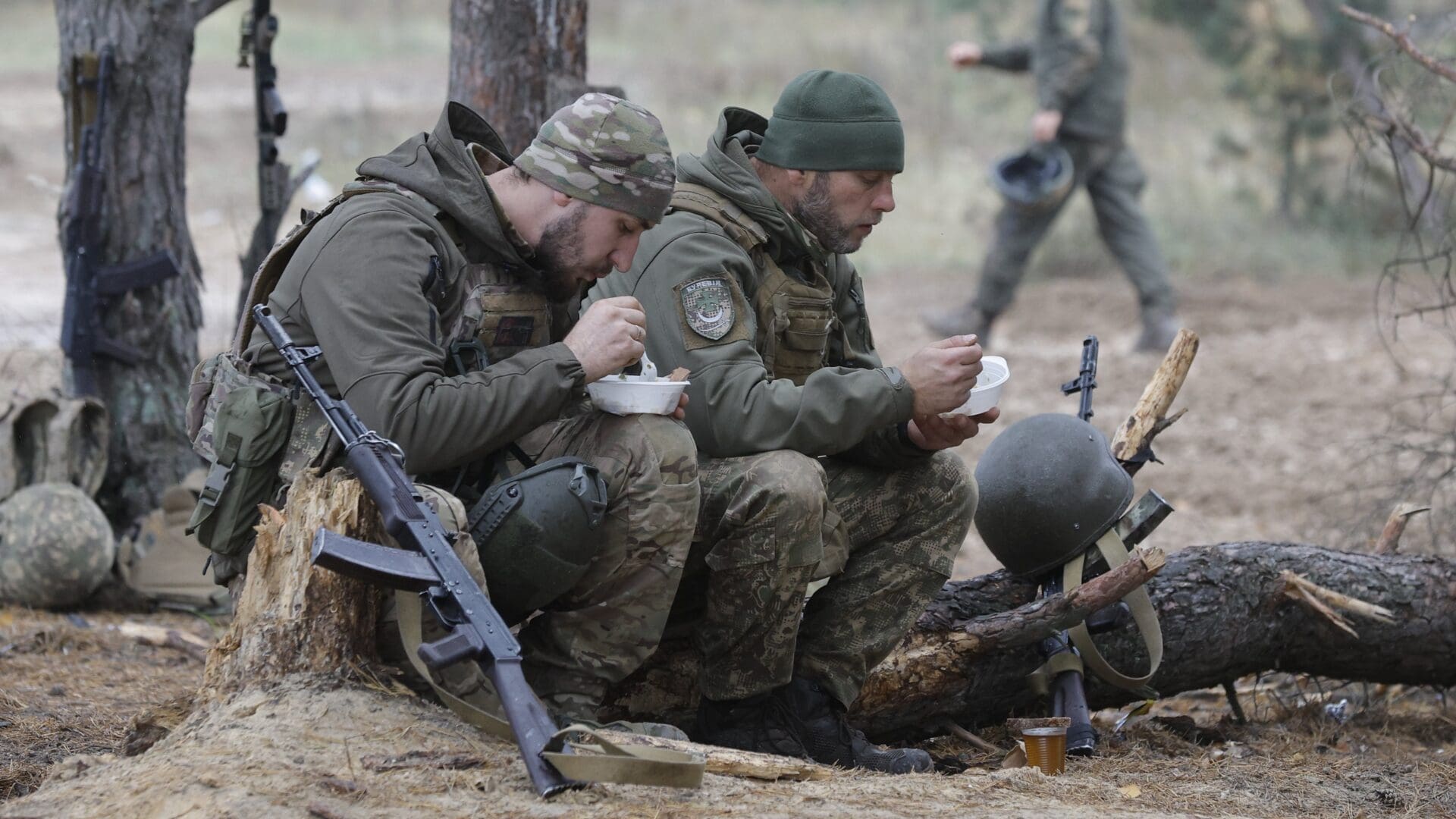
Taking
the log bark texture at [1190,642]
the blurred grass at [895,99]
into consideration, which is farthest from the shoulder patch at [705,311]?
the blurred grass at [895,99]

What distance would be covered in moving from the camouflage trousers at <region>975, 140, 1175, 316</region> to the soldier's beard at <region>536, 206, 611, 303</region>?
716 cm

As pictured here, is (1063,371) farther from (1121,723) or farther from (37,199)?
(37,199)

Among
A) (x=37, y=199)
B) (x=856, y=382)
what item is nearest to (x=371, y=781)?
(x=856, y=382)

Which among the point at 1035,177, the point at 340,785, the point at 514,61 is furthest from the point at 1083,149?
the point at 340,785

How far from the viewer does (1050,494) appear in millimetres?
4102

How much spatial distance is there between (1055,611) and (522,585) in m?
1.50

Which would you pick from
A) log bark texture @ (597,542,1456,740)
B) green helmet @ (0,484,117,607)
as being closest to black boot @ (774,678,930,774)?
log bark texture @ (597,542,1456,740)

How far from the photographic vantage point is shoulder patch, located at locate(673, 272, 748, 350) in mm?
3643

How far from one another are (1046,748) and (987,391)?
2.98 feet

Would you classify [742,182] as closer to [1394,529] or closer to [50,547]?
[1394,529]

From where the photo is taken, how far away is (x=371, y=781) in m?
2.83

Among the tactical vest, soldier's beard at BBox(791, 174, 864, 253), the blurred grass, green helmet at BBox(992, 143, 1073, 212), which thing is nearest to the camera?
the tactical vest

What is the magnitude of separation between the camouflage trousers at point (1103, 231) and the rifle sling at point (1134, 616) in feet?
21.1

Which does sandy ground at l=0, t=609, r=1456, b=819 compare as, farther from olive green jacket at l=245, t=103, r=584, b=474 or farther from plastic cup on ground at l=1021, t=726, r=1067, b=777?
olive green jacket at l=245, t=103, r=584, b=474
